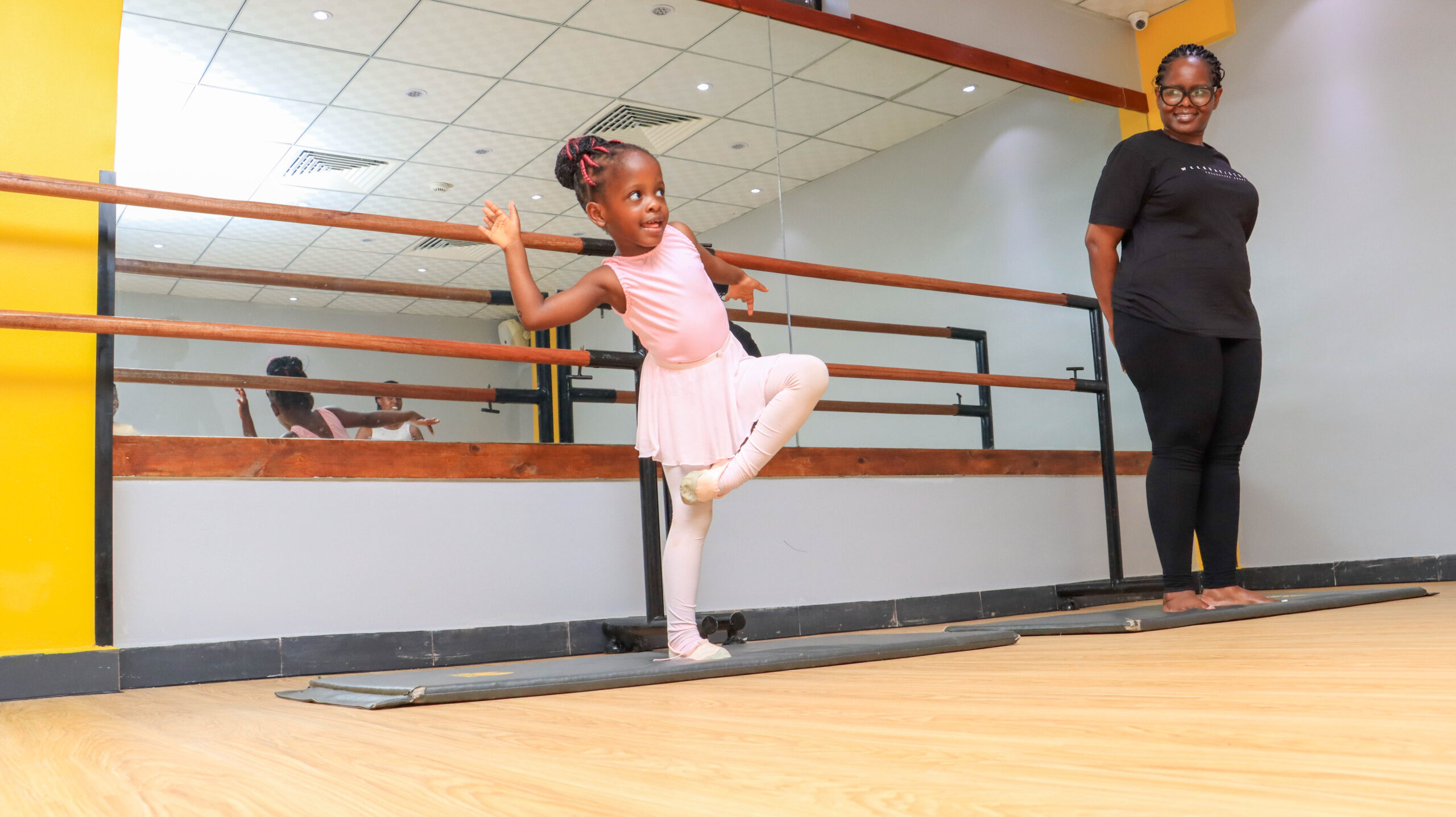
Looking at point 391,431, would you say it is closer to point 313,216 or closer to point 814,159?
point 313,216

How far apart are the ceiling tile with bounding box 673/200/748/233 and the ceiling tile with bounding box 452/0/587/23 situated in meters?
0.73

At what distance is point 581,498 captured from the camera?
2404 millimetres

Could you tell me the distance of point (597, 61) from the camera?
335 centimetres

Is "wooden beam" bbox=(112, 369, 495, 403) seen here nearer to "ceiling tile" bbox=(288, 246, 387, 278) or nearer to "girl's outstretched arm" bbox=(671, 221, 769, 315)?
"ceiling tile" bbox=(288, 246, 387, 278)

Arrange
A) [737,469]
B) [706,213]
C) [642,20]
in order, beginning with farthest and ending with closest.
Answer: [642,20] < [706,213] < [737,469]

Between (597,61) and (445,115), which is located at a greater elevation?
(597,61)

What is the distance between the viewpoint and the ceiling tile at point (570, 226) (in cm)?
268

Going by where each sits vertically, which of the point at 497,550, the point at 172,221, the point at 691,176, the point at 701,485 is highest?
the point at 691,176

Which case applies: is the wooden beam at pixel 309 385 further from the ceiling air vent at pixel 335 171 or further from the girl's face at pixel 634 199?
the girl's face at pixel 634 199

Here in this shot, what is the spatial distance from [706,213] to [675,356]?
149 centimetres

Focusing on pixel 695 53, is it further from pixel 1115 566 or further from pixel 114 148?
pixel 1115 566

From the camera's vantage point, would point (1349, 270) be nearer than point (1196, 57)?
No

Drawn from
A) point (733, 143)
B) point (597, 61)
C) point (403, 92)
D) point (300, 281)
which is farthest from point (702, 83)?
point (300, 281)

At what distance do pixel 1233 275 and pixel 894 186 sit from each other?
1.77 meters
